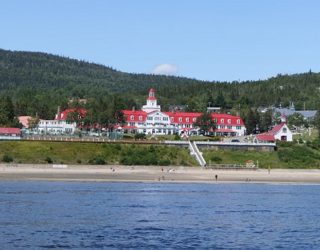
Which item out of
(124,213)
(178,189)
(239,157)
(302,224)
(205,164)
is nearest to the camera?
(302,224)

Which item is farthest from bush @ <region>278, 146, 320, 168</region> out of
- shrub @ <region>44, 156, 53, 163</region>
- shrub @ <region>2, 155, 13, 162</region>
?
shrub @ <region>2, 155, 13, 162</region>

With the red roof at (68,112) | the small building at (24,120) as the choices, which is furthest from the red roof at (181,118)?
the small building at (24,120)

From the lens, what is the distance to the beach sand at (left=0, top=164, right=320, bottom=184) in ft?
269

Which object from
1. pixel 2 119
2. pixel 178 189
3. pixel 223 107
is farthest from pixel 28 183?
pixel 223 107

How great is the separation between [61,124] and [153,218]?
3829 inches

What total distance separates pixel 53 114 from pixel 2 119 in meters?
30.1

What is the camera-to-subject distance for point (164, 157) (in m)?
98.5

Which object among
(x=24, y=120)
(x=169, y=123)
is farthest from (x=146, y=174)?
(x=24, y=120)

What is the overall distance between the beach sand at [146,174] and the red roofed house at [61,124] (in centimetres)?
4517

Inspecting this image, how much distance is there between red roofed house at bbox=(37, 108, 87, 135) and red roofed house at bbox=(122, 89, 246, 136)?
1009 cm

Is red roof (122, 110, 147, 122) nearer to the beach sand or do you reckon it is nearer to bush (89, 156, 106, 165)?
bush (89, 156, 106, 165)

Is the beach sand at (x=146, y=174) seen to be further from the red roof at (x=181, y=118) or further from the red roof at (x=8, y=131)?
the red roof at (x=181, y=118)

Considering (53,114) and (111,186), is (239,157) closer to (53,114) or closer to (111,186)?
(111,186)

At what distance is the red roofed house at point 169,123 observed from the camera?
472ft
